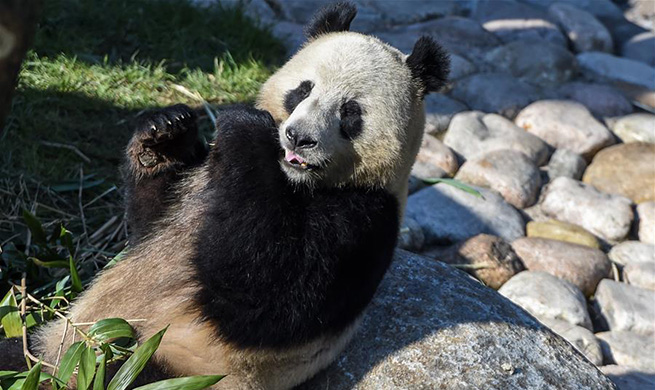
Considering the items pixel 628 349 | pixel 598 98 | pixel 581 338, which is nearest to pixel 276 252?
pixel 581 338

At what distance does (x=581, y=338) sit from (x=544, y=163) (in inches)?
88.6

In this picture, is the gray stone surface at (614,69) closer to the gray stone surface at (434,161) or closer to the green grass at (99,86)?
the gray stone surface at (434,161)

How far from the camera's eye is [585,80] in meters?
8.44

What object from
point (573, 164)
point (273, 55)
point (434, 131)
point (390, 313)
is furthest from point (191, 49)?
point (390, 313)

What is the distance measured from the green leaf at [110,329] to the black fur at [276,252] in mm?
298

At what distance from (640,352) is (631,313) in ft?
1.22

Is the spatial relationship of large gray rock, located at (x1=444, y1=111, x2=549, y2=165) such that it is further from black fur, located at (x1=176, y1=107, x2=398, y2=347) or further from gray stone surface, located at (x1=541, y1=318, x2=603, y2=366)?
black fur, located at (x1=176, y1=107, x2=398, y2=347)

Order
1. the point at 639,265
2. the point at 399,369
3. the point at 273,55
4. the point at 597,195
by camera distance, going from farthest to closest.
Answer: the point at 273,55 < the point at 597,195 < the point at 639,265 < the point at 399,369

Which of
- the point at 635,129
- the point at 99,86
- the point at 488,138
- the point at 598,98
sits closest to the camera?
the point at 99,86

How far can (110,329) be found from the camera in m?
2.95

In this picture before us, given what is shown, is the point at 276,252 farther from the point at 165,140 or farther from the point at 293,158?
the point at 165,140

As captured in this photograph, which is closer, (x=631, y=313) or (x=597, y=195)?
(x=631, y=313)

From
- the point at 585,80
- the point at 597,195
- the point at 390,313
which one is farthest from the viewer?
the point at 585,80

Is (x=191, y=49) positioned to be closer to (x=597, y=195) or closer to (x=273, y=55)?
(x=273, y=55)
